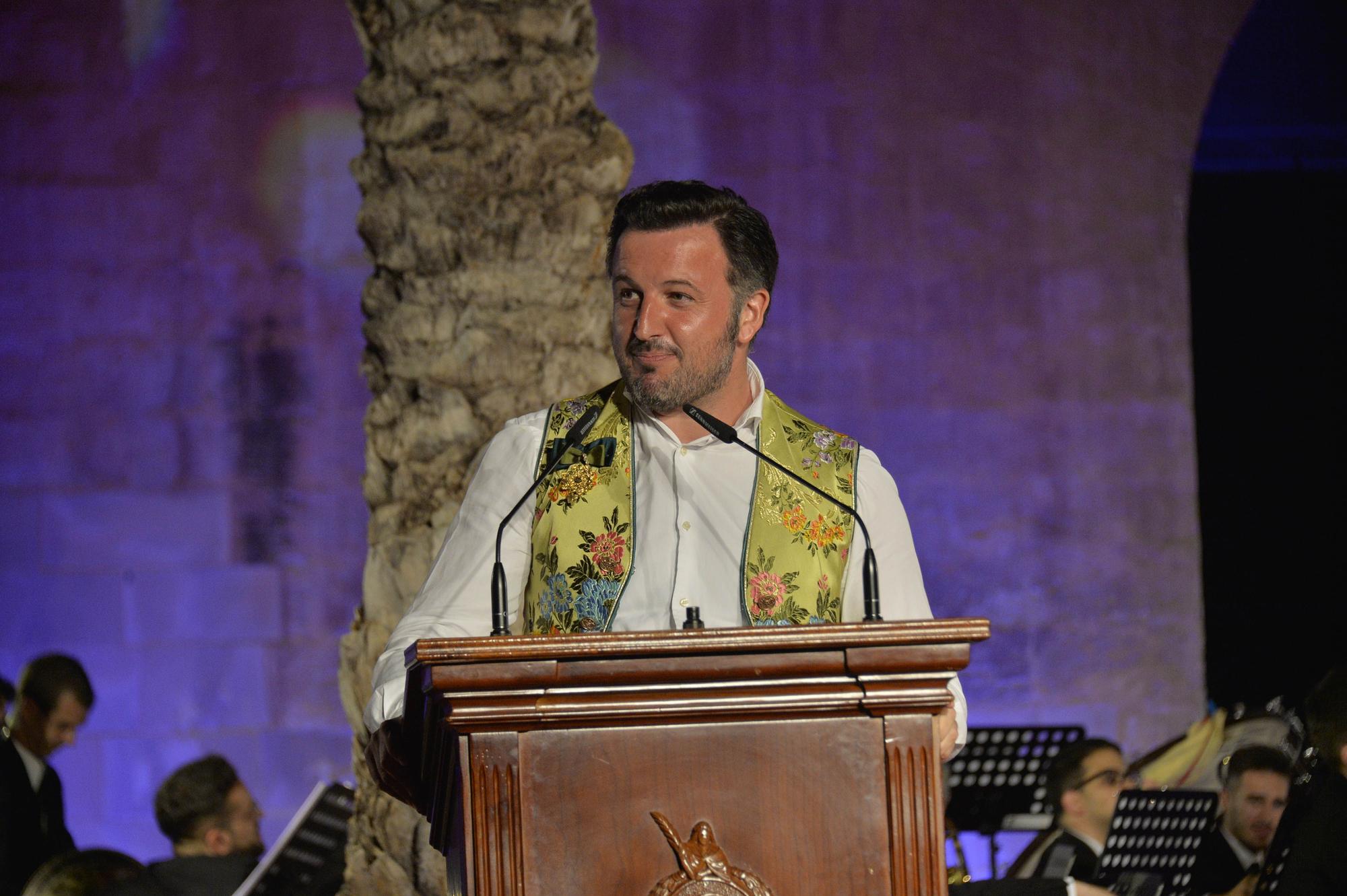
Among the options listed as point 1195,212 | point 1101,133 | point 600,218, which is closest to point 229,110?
point 600,218

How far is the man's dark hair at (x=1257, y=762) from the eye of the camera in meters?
6.02

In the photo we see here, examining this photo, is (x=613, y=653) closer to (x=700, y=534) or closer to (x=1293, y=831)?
(x=700, y=534)

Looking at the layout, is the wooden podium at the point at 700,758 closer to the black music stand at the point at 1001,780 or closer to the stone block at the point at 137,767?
the black music stand at the point at 1001,780

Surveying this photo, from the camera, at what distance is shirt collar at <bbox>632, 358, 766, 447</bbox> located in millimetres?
3066

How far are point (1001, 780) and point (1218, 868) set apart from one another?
891mm

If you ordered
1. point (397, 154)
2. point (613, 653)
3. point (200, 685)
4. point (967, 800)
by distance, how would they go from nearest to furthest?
point (613, 653)
point (397, 154)
point (967, 800)
point (200, 685)

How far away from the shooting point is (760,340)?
7.23 m

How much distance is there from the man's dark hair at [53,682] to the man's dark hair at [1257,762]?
451cm

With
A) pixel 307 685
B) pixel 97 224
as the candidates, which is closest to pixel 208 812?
pixel 307 685

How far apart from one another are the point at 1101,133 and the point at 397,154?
4.07 meters

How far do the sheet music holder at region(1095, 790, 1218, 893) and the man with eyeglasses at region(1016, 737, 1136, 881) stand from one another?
742 millimetres

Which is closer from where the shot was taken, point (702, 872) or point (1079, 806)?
point (702, 872)

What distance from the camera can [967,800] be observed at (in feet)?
18.7

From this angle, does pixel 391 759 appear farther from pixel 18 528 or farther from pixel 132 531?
pixel 18 528
